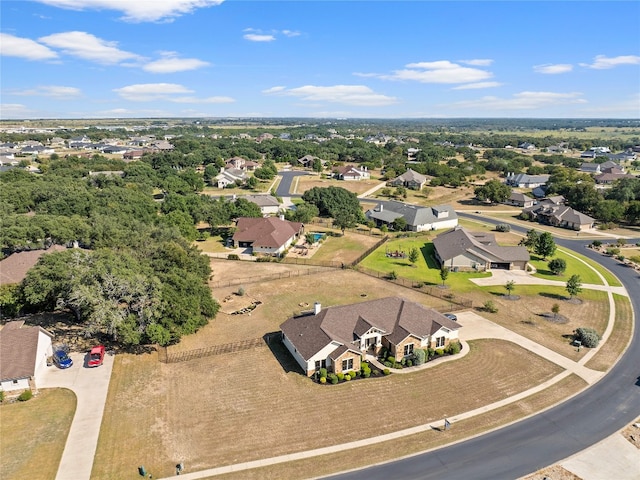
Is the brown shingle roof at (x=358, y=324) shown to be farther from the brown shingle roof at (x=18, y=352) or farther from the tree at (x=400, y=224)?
the tree at (x=400, y=224)

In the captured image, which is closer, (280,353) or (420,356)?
(420,356)

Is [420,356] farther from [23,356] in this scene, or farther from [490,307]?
[23,356]

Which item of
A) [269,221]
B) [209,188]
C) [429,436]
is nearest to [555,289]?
[429,436]

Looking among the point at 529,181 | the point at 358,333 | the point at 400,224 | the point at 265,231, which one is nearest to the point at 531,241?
the point at 400,224

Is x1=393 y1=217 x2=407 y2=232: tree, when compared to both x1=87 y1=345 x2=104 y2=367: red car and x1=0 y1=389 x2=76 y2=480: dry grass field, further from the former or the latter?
x1=0 y1=389 x2=76 y2=480: dry grass field

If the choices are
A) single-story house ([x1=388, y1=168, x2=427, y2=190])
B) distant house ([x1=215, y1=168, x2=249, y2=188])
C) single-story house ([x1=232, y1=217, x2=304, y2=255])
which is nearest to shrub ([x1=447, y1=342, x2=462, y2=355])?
single-story house ([x1=232, y1=217, x2=304, y2=255])

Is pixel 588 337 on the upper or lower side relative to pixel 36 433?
upper
